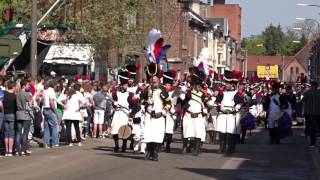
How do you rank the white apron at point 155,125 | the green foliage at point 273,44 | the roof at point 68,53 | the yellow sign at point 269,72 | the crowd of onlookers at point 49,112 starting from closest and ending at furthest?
the white apron at point 155,125
the crowd of onlookers at point 49,112
the roof at point 68,53
the yellow sign at point 269,72
the green foliage at point 273,44

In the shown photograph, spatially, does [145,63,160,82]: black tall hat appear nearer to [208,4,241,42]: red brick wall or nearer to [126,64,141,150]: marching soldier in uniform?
[126,64,141,150]: marching soldier in uniform

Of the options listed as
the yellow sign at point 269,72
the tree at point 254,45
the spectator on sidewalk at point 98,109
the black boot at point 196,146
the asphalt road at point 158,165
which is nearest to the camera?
the asphalt road at point 158,165

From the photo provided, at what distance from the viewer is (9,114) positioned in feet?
67.1

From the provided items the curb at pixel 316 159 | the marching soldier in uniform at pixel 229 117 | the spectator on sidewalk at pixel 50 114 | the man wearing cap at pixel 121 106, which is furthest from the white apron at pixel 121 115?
the curb at pixel 316 159

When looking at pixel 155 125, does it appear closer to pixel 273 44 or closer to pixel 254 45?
pixel 273 44

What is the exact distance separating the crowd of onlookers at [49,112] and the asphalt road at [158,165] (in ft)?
2.13

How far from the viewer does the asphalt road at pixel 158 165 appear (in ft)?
54.2

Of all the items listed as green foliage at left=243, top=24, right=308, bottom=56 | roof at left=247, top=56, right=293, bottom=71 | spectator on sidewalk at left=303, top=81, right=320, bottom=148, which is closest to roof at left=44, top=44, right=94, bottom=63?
spectator on sidewalk at left=303, top=81, right=320, bottom=148

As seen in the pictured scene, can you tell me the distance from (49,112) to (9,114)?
10.2ft

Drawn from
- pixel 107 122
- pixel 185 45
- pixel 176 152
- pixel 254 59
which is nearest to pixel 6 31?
pixel 107 122

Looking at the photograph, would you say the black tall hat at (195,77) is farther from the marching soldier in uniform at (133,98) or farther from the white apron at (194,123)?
the marching soldier in uniform at (133,98)

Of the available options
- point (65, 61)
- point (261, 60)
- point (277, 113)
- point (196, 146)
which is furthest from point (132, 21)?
point (261, 60)

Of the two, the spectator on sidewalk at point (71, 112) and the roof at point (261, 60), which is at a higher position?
the roof at point (261, 60)

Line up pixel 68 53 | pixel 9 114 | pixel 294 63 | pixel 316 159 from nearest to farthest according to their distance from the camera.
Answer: pixel 9 114 → pixel 316 159 → pixel 68 53 → pixel 294 63
